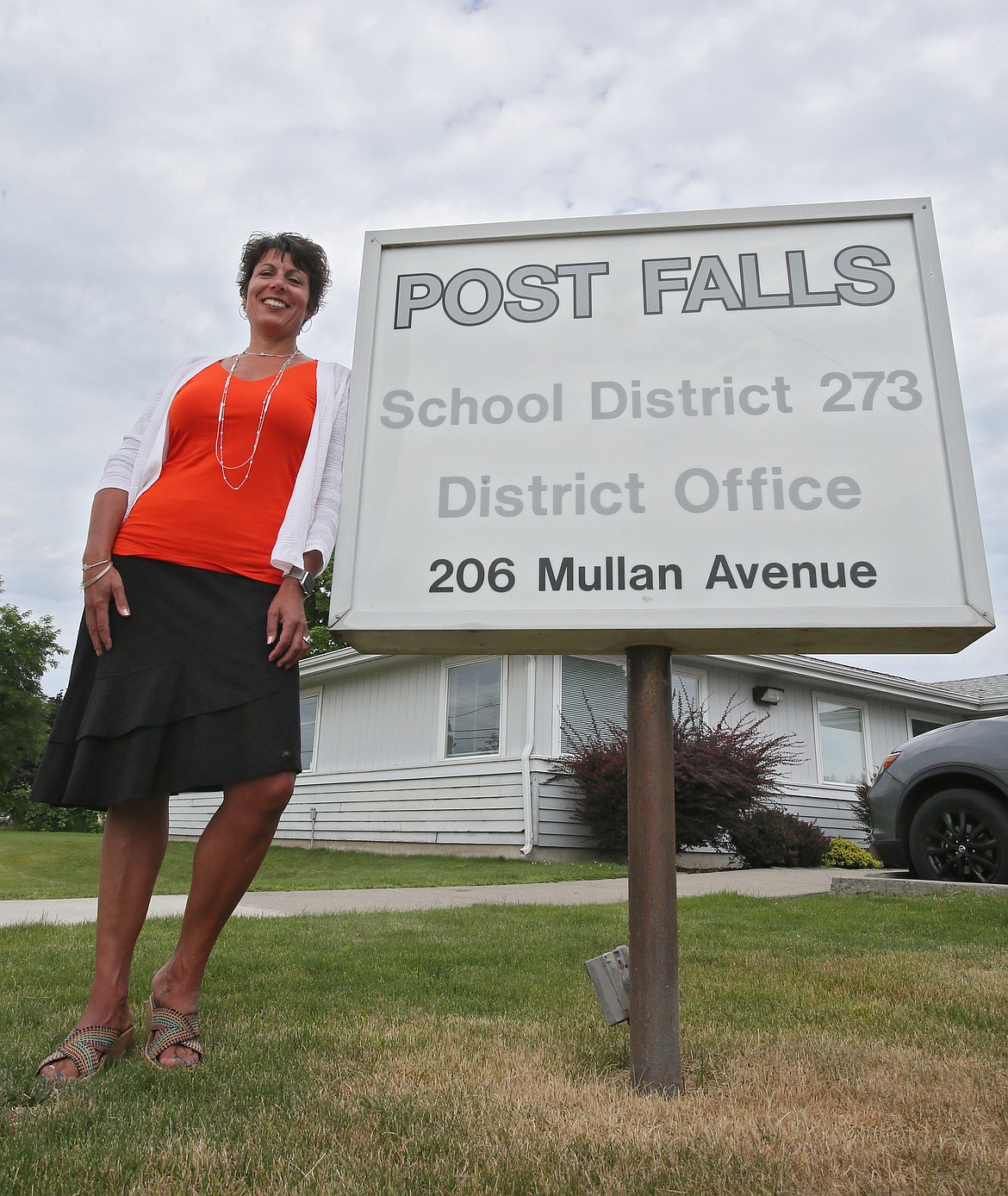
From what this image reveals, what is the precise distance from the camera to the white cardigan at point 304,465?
2.33 meters

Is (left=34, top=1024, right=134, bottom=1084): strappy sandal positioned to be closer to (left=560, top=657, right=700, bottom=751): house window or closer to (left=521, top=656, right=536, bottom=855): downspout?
(left=521, top=656, right=536, bottom=855): downspout

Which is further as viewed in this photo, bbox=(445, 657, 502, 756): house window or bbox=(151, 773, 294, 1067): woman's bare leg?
bbox=(445, 657, 502, 756): house window

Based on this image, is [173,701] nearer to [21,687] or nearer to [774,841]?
[774,841]

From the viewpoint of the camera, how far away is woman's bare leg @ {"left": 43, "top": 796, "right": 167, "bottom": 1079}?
7.02ft

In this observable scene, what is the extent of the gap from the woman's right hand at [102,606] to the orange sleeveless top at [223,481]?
99mm

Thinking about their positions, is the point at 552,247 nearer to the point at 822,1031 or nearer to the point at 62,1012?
the point at 822,1031

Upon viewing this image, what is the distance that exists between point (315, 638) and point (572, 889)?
22646mm

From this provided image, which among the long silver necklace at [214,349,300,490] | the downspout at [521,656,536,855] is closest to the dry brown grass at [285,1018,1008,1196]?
the long silver necklace at [214,349,300,490]

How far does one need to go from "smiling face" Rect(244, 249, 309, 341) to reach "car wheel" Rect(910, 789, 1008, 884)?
5.00 meters

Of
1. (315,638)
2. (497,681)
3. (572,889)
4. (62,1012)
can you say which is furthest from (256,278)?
(315,638)

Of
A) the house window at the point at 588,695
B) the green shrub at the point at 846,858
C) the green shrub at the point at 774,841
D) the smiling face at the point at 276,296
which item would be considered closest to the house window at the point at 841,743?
the green shrub at the point at 846,858

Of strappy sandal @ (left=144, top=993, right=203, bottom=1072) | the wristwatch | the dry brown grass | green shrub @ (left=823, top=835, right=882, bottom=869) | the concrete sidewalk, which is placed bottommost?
the dry brown grass

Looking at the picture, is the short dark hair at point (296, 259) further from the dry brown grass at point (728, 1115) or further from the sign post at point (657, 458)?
the dry brown grass at point (728, 1115)

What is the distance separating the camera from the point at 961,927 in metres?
4.48
